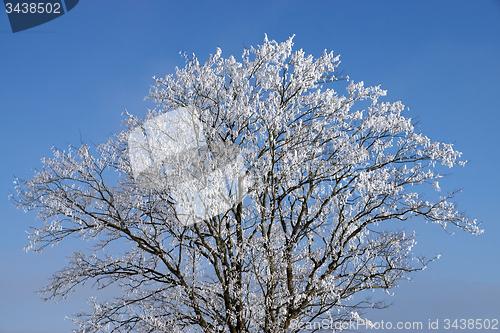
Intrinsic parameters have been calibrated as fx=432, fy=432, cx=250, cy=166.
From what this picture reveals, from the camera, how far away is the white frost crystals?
870cm

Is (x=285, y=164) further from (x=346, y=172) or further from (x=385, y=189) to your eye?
(x=385, y=189)

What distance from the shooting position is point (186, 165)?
28.8 feet

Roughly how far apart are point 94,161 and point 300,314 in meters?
5.71

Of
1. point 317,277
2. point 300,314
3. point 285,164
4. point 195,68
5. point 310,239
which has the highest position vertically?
point 195,68

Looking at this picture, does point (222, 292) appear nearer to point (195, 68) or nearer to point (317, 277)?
point (317, 277)

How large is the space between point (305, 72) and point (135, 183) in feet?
16.0

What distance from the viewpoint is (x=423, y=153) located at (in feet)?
34.2

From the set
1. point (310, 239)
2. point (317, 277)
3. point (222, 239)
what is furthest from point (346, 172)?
point (222, 239)

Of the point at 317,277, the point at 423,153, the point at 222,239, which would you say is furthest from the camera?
the point at 423,153

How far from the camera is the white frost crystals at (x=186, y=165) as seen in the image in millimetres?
8703

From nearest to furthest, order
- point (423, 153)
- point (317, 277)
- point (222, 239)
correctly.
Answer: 1. point (222, 239)
2. point (317, 277)
3. point (423, 153)

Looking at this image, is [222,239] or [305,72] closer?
[222,239]

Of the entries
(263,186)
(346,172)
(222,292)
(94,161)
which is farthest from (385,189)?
(94,161)

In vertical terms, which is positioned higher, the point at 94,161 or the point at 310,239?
the point at 94,161
